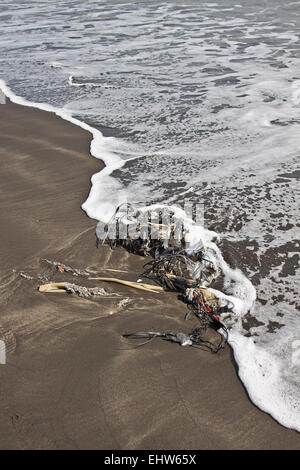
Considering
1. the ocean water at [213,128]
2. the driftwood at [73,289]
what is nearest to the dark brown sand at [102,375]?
the driftwood at [73,289]

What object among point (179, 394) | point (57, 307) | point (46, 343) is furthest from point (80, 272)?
point (179, 394)

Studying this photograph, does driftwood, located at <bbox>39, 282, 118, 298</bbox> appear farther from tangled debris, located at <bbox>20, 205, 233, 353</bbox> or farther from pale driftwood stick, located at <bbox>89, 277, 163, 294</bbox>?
pale driftwood stick, located at <bbox>89, 277, 163, 294</bbox>

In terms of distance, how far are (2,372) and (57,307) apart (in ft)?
2.31

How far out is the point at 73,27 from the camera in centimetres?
1584

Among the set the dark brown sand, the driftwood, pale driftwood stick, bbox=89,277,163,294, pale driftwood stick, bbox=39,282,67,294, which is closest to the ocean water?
the dark brown sand

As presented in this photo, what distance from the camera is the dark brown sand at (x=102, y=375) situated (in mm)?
2482

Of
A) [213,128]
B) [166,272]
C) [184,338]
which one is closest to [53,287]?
[166,272]

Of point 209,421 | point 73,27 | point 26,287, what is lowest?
point 209,421

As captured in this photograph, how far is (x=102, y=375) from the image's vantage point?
2.82 metres

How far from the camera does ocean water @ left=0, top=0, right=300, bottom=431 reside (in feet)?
11.1

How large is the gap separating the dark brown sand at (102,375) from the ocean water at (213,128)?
0.84 ft

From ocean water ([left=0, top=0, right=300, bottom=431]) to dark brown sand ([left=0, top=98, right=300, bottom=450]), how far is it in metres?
0.26

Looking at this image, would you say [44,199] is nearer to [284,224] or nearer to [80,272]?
[80,272]

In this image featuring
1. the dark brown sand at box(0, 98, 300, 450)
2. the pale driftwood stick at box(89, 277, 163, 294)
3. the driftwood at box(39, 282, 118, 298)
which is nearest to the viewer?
the dark brown sand at box(0, 98, 300, 450)
